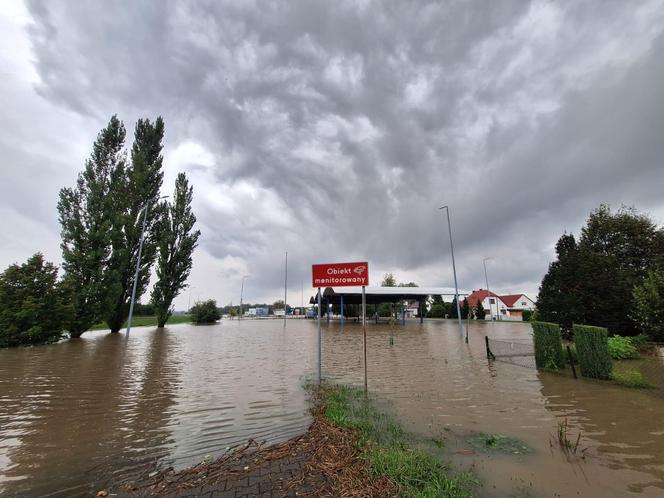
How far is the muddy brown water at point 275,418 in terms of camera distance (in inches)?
143

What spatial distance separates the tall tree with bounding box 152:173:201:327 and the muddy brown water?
75.7 feet

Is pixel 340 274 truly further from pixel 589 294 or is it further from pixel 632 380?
pixel 589 294

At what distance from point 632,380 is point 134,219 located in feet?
103

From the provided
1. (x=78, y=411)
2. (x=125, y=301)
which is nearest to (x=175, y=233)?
(x=125, y=301)

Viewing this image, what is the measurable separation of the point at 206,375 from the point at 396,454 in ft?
24.9

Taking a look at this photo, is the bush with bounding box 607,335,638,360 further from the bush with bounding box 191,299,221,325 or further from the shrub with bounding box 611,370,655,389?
the bush with bounding box 191,299,221,325

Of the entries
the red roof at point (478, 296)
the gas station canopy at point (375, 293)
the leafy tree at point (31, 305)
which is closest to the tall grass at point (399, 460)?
the leafy tree at point (31, 305)

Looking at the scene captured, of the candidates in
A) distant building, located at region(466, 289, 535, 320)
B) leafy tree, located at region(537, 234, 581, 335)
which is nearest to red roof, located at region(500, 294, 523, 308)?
distant building, located at region(466, 289, 535, 320)

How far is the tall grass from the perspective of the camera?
3.05 metres

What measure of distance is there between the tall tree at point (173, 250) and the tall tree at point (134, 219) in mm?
2202

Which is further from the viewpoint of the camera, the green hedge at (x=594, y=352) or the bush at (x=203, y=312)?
the bush at (x=203, y=312)

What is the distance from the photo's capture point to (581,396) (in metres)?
7.27

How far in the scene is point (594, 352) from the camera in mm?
9016

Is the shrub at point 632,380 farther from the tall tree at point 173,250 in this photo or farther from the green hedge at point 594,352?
the tall tree at point 173,250
